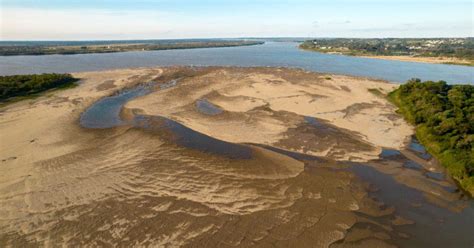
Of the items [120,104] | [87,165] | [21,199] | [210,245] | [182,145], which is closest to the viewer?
[210,245]

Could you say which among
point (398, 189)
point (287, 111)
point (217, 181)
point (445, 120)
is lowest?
point (398, 189)

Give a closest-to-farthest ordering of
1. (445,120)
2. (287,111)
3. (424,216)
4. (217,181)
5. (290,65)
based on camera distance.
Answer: (424,216)
(217,181)
(445,120)
(287,111)
(290,65)

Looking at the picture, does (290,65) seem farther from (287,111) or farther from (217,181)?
(217,181)

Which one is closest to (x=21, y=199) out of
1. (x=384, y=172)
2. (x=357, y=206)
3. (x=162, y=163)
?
(x=162, y=163)

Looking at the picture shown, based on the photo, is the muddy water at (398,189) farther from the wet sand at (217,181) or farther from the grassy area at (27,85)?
the grassy area at (27,85)

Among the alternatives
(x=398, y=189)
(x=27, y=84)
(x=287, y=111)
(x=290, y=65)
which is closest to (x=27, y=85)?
(x=27, y=84)

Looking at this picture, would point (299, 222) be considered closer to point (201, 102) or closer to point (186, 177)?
point (186, 177)

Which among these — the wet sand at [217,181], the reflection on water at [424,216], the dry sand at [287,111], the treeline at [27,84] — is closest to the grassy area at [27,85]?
the treeline at [27,84]
